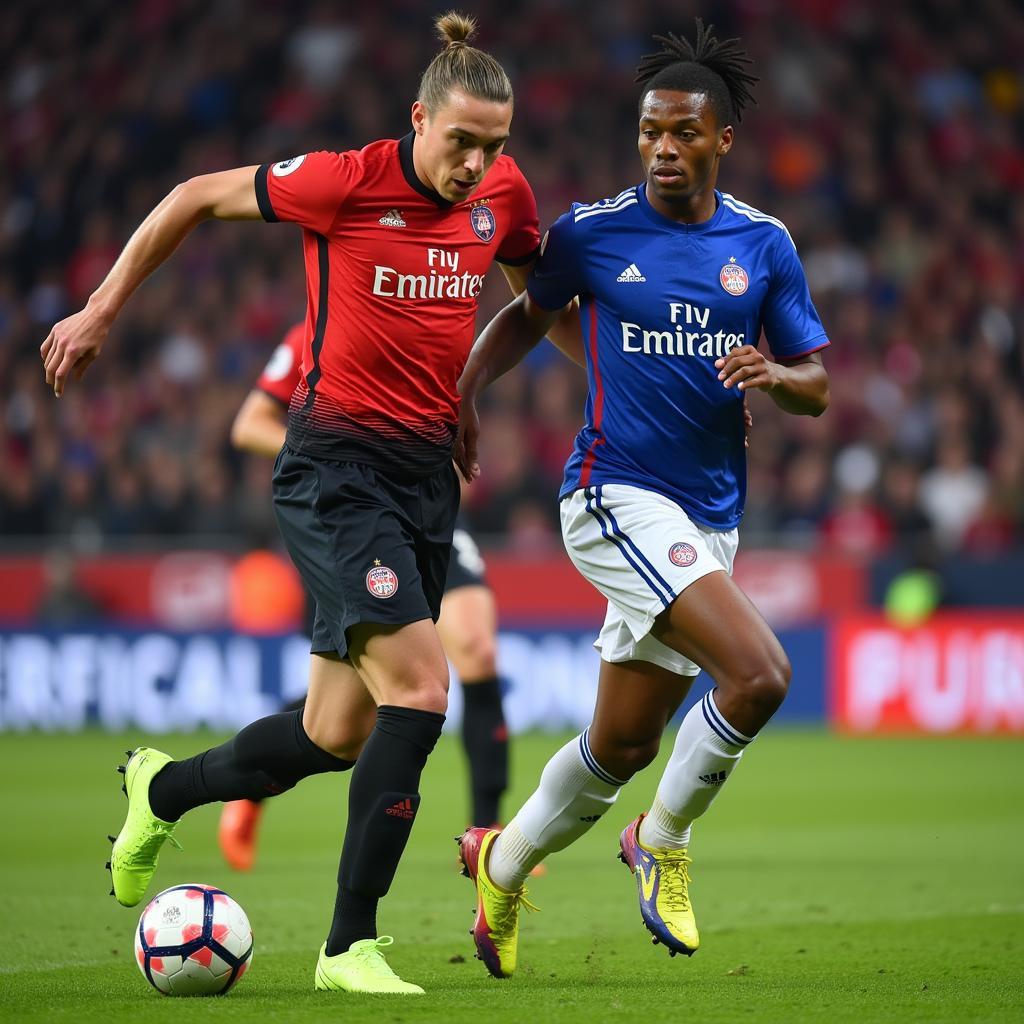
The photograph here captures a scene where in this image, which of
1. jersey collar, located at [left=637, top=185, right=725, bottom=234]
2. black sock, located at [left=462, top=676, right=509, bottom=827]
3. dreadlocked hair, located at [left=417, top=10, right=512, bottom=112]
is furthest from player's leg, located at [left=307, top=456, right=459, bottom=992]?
black sock, located at [left=462, top=676, right=509, bottom=827]

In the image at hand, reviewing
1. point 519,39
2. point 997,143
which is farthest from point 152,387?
point 997,143

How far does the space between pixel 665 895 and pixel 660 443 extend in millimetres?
1302

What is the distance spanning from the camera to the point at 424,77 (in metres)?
4.97

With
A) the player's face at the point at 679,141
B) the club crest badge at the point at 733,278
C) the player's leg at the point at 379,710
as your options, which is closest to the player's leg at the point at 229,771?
the player's leg at the point at 379,710

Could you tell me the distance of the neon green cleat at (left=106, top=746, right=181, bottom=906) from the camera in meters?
5.28

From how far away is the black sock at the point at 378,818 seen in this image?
185 inches

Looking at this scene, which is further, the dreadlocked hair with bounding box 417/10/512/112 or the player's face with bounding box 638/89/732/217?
the player's face with bounding box 638/89/732/217

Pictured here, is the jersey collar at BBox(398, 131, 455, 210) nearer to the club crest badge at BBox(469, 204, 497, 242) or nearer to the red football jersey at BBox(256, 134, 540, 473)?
the red football jersey at BBox(256, 134, 540, 473)

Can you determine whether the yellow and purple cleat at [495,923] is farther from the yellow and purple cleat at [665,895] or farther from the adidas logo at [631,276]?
the adidas logo at [631,276]

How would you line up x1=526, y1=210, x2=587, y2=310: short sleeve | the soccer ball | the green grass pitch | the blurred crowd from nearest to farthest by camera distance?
the green grass pitch
the soccer ball
x1=526, y1=210, x2=587, y2=310: short sleeve
the blurred crowd

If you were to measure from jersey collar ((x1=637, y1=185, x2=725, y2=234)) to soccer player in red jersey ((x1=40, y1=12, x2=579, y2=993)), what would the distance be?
0.46m

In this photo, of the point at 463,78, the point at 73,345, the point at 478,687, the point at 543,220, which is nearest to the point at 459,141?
the point at 463,78

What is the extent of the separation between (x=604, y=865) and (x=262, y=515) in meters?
7.80

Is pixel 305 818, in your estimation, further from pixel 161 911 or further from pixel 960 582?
pixel 960 582
